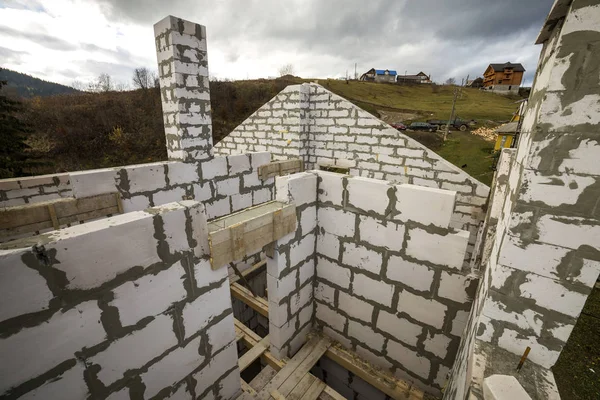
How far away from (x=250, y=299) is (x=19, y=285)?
3557 millimetres

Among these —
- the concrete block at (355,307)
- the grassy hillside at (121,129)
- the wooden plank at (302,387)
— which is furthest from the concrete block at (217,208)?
the grassy hillside at (121,129)

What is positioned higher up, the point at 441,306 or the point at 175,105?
the point at 175,105

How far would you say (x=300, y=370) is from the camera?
3.38 m

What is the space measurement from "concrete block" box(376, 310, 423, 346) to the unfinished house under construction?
0.08 feet

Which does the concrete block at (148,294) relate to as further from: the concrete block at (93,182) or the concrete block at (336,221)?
the concrete block at (93,182)

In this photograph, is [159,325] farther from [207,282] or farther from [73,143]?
[73,143]

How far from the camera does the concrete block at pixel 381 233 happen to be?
296 cm

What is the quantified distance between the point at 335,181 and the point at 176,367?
2.66 metres

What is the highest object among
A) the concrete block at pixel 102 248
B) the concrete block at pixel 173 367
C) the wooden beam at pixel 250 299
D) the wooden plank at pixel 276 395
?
the concrete block at pixel 102 248

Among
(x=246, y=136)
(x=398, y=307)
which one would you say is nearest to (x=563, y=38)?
(x=398, y=307)

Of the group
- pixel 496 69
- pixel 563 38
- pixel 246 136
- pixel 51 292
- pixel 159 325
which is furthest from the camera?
pixel 496 69

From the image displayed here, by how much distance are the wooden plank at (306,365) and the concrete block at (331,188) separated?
2295 mm

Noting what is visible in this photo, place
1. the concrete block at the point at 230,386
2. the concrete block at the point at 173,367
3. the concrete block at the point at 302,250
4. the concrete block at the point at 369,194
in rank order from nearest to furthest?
the concrete block at the point at 173,367
the concrete block at the point at 230,386
the concrete block at the point at 369,194
the concrete block at the point at 302,250

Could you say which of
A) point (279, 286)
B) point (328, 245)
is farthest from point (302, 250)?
point (279, 286)
